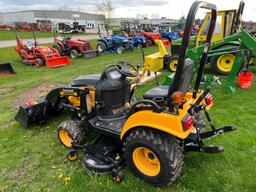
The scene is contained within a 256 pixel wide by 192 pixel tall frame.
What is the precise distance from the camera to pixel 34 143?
12.4 ft

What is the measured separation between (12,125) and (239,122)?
440 cm

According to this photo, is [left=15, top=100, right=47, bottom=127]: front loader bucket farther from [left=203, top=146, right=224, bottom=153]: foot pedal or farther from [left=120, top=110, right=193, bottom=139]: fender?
[left=203, top=146, right=224, bottom=153]: foot pedal

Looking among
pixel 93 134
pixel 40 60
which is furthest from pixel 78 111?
pixel 40 60

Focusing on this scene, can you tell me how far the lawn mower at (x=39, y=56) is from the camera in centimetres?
1038

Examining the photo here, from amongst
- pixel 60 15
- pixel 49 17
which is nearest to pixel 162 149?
pixel 49 17

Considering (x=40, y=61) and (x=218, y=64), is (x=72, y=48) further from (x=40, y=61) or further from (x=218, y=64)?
(x=218, y=64)

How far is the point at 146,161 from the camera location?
275 centimetres

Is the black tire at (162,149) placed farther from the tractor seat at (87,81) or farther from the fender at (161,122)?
the tractor seat at (87,81)

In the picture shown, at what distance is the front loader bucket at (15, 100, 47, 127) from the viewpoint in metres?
4.04

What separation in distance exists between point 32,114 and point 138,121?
242 cm

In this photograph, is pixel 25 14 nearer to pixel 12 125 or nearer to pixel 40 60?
pixel 40 60

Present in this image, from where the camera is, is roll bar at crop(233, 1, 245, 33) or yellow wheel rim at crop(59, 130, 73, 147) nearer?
yellow wheel rim at crop(59, 130, 73, 147)

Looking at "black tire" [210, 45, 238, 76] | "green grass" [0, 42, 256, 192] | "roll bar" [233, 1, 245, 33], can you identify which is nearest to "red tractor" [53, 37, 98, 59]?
"black tire" [210, 45, 238, 76]

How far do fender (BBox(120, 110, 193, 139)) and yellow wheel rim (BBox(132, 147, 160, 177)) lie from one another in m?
0.34
